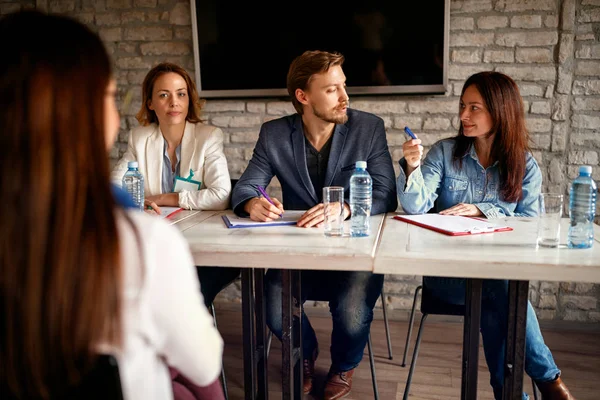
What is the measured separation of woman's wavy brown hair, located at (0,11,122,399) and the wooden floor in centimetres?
152

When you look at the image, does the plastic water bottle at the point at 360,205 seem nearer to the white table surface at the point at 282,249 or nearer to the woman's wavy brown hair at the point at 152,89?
the white table surface at the point at 282,249

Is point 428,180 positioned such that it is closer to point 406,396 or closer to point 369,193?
point 369,193

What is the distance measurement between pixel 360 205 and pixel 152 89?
123 centimetres

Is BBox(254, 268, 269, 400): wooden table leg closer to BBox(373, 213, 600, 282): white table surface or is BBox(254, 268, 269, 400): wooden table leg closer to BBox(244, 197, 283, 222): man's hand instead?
BBox(244, 197, 283, 222): man's hand

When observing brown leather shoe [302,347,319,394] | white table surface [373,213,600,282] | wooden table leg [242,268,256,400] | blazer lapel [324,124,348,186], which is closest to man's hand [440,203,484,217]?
white table surface [373,213,600,282]

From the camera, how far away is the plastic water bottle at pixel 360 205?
1.55 metres

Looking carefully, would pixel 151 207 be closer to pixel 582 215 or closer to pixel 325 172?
pixel 325 172

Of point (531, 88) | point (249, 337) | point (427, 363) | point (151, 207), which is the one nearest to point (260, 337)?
point (249, 337)

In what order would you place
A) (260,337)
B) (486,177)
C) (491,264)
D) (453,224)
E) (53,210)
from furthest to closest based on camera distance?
1. (486,177)
2. (260,337)
3. (453,224)
4. (491,264)
5. (53,210)

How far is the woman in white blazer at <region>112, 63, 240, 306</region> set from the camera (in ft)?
7.58

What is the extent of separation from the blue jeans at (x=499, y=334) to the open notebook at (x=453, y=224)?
0.75 feet

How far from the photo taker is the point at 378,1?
109 inches

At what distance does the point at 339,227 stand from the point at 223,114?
5.62 ft

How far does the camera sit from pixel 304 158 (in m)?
2.13
